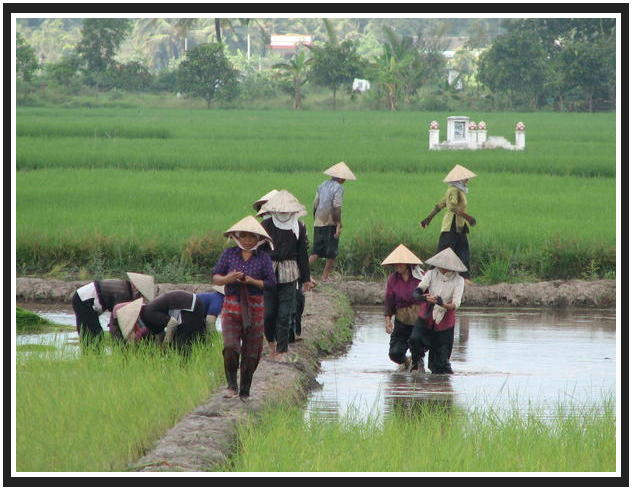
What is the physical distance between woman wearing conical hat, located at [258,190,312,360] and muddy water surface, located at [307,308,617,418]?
1.64 ft

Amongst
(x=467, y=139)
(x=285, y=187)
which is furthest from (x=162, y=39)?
(x=285, y=187)

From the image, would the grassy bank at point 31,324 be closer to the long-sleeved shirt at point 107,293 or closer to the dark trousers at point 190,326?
the long-sleeved shirt at point 107,293

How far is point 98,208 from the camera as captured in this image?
16344 millimetres

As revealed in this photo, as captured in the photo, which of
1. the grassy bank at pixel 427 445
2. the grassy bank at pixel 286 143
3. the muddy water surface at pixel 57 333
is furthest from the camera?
the grassy bank at pixel 286 143

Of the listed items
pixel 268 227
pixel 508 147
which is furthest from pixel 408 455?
pixel 508 147

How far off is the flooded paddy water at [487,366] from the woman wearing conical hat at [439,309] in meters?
0.17

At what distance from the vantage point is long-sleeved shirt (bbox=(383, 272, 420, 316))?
8844mm

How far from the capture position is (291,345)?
29.8 ft

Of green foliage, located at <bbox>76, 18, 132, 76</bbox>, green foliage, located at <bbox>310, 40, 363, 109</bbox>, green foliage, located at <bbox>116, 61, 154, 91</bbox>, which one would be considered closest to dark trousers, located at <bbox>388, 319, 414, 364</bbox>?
green foliage, located at <bbox>310, 40, 363, 109</bbox>

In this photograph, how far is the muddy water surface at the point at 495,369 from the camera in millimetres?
7730

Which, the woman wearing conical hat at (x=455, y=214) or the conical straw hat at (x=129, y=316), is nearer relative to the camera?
the conical straw hat at (x=129, y=316)

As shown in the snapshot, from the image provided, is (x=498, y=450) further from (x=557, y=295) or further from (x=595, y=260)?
(x=595, y=260)

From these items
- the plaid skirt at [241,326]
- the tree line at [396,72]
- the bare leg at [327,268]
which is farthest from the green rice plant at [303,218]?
the tree line at [396,72]
